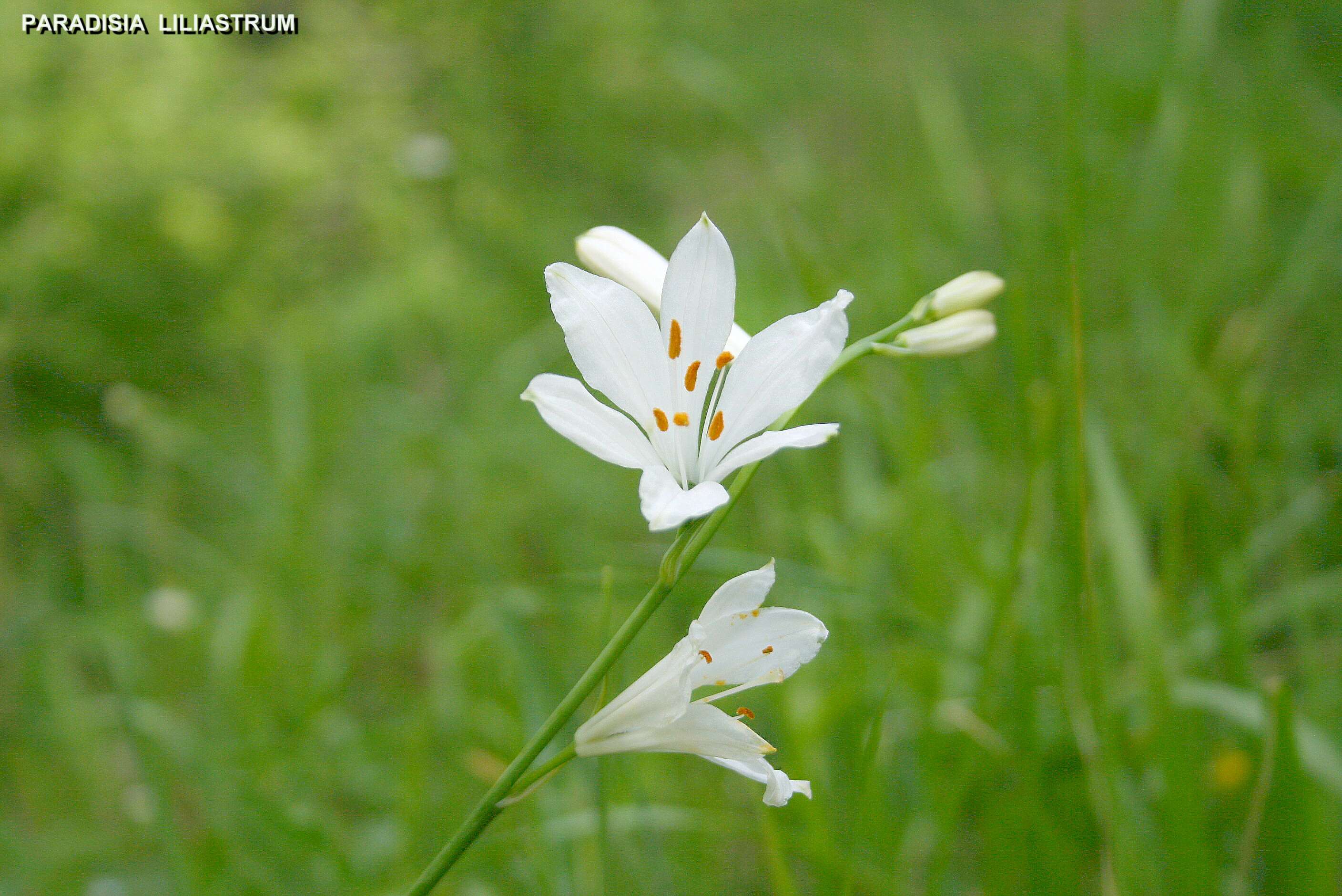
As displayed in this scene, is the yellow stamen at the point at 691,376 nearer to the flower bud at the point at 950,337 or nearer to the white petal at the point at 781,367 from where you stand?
the white petal at the point at 781,367

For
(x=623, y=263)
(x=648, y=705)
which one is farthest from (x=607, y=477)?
(x=648, y=705)

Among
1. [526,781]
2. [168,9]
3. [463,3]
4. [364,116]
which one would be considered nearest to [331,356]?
[364,116]

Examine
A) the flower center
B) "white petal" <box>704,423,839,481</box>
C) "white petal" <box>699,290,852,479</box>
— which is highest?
"white petal" <box>699,290,852,479</box>

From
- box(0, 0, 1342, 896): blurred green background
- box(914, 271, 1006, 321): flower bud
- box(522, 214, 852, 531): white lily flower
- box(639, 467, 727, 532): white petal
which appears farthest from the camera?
box(0, 0, 1342, 896): blurred green background

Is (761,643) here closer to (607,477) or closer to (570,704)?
(570,704)

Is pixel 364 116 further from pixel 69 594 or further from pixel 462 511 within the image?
pixel 69 594

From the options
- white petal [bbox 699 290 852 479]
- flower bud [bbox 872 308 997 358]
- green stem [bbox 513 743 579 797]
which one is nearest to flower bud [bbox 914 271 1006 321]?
flower bud [bbox 872 308 997 358]

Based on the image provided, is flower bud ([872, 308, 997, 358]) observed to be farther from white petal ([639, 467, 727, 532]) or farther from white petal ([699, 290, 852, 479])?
white petal ([639, 467, 727, 532])

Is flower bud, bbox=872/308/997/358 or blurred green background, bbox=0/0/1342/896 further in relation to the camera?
blurred green background, bbox=0/0/1342/896
